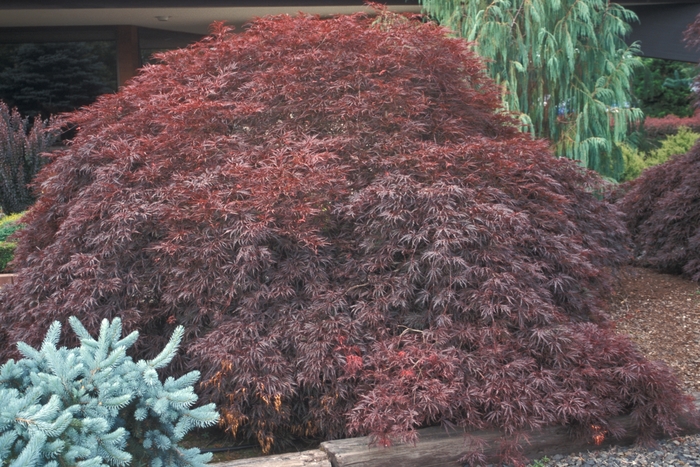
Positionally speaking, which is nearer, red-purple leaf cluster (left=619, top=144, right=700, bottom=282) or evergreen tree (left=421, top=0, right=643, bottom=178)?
red-purple leaf cluster (left=619, top=144, right=700, bottom=282)

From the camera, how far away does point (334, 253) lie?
12.0ft

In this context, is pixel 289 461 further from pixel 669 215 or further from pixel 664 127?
pixel 664 127

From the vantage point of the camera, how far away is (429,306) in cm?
344

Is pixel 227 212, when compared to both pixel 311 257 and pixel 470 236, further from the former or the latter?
pixel 470 236

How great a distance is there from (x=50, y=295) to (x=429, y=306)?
2.10 m

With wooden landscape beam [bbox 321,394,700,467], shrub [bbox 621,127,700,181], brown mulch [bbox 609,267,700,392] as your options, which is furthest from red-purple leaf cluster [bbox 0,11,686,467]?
shrub [bbox 621,127,700,181]

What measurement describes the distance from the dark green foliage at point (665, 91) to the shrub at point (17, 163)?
16.8m

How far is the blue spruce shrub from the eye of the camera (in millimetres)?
2172

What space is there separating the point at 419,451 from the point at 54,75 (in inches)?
430

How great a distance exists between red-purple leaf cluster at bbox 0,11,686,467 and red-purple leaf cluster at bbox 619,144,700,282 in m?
2.25

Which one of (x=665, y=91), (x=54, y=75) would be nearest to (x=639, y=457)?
(x=54, y=75)

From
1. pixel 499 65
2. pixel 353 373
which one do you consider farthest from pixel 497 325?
pixel 499 65

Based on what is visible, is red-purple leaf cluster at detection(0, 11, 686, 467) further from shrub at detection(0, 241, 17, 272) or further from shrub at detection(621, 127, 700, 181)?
shrub at detection(621, 127, 700, 181)

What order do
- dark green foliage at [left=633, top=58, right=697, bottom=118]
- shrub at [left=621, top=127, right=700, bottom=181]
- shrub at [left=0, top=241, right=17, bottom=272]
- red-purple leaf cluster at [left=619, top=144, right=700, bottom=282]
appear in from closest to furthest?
red-purple leaf cluster at [left=619, top=144, right=700, bottom=282], shrub at [left=0, top=241, right=17, bottom=272], shrub at [left=621, top=127, right=700, bottom=181], dark green foliage at [left=633, top=58, right=697, bottom=118]
